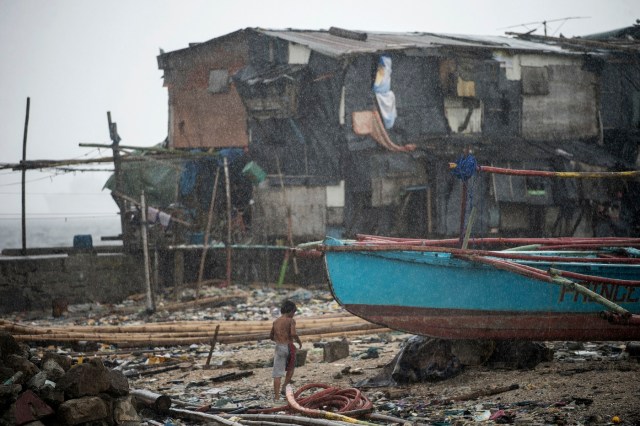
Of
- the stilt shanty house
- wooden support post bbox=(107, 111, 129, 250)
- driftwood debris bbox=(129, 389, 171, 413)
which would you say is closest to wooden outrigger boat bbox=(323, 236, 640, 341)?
driftwood debris bbox=(129, 389, 171, 413)

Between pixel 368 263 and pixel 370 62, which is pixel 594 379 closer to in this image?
pixel 368 263

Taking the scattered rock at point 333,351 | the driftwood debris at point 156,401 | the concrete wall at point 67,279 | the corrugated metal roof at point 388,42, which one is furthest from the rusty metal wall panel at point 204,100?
the driftwood debris at point 156,401

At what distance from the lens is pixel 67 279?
16.8m

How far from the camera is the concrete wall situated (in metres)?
16.2

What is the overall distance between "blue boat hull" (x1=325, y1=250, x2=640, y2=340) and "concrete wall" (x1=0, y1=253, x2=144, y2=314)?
31.9 ft

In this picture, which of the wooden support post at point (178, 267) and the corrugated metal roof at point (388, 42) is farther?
the corrugated metal roof at point (388, 42)

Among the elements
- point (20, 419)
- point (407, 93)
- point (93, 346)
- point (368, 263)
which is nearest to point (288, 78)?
point (407, 93)

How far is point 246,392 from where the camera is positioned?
867 cm

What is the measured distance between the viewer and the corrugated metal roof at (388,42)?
19.3 meters

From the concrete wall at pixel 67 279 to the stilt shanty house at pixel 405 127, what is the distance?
12.7 ft

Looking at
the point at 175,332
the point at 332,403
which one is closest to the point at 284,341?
the point at 332,403

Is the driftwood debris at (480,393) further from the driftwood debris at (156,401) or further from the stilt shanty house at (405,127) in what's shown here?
the stilt shanty house at (405,127)

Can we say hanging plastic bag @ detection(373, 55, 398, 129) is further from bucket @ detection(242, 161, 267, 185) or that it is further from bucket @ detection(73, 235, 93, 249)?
bucket @ detection(73, 235, 93, 249)

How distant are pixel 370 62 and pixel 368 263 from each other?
11514 millimetres
